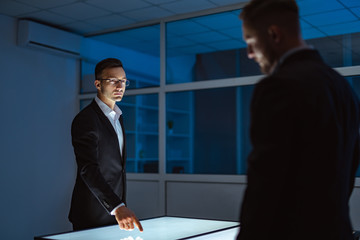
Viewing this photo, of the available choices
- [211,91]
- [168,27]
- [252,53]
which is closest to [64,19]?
[168,27]

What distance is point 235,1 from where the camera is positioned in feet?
14.3

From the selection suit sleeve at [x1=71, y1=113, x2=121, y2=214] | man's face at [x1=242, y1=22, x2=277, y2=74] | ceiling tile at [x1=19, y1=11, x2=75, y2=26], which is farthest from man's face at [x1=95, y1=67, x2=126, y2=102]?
ceiling tile at [x1=19, y1=11, x2=75, y2=26]

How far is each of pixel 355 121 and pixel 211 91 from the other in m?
3.53

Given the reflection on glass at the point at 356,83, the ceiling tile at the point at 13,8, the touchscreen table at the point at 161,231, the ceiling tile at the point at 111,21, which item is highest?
the ceiling tile at the point at 111,21

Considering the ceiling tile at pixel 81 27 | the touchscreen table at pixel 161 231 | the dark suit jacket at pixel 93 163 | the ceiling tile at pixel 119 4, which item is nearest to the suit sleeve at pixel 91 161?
the dark suit jacket at pixel 93 163

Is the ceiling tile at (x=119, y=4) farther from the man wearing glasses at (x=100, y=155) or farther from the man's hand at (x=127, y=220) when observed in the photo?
the man's hand at (x=127, y=220)

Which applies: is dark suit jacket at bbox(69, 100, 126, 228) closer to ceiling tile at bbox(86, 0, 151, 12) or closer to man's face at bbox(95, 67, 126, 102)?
man's face at bbox(95, 67, 126, 102)

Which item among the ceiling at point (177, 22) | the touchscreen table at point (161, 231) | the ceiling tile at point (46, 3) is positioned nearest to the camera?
the touchscreen table at point (161, 231)

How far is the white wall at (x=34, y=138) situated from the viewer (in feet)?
15.6

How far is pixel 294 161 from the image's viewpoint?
996 millimetres

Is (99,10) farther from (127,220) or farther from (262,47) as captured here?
(262,47)

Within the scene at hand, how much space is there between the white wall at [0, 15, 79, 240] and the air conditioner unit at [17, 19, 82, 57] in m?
0.13

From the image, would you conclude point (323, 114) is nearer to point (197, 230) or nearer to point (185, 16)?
point (197, 230)

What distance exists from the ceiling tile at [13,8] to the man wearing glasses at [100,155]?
242 centimetres
